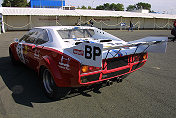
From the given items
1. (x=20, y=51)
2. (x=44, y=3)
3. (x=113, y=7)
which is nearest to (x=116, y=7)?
(x=113, y=7)

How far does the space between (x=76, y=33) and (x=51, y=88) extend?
5.31 feet

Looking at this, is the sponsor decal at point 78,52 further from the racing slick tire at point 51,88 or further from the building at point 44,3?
the building at point 44,3

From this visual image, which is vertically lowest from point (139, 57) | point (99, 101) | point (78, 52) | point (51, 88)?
point (99, 101)

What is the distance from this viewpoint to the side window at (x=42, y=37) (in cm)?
373

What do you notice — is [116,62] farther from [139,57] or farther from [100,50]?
[100,50]

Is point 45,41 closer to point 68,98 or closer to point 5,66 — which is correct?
point 68,98

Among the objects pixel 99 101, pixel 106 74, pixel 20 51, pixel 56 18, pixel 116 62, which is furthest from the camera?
pixel 56 18

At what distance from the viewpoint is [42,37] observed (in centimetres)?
391

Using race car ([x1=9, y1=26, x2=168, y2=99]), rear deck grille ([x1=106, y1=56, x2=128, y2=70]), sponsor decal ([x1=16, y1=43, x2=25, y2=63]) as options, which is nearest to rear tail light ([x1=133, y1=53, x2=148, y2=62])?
race car ([x1=9, y1=26, x2=168, y2=99])

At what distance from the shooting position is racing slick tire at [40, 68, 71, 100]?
310 cm

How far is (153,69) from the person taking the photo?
552 cm

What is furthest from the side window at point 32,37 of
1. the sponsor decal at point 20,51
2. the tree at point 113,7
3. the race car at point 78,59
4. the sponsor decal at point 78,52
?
the tree at point 113,7

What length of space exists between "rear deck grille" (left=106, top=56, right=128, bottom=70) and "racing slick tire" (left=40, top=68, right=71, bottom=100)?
0.89 m

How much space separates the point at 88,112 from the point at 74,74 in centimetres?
75
